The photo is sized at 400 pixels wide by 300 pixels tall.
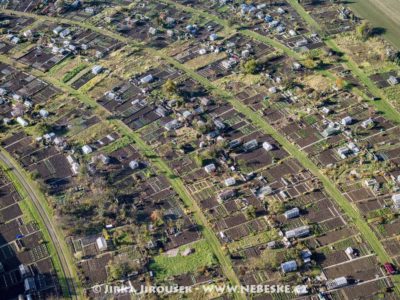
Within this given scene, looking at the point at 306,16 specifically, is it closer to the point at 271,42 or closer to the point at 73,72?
the point at 271,42

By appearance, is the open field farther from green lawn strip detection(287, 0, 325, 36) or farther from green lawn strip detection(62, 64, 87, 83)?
green lawn strip detection(62, 64, 87, 83)

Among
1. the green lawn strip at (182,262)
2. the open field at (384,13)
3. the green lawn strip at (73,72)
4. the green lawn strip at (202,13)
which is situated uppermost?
the open field at (384,13)

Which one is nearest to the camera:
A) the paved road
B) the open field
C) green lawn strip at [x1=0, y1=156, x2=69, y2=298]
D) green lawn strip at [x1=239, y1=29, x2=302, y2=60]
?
the paved road

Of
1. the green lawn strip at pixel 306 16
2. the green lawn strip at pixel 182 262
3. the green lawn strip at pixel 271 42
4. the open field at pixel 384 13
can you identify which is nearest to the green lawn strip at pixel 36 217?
the green lawn strip at pixel 182 262

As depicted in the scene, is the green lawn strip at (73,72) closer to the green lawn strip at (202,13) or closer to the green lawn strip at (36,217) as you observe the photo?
the green lawn strip at (36,217)

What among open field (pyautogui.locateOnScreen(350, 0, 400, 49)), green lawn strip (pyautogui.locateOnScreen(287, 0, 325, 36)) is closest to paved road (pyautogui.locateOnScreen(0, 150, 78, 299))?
green lawn strip (pyautogui.locateOnScreen(287, 0, 325, 36))

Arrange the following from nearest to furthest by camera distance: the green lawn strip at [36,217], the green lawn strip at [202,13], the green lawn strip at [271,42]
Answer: the green lawn strip at [36,217]
the green lawn strip at [271,42]
the green lawn strip at [202,13]
